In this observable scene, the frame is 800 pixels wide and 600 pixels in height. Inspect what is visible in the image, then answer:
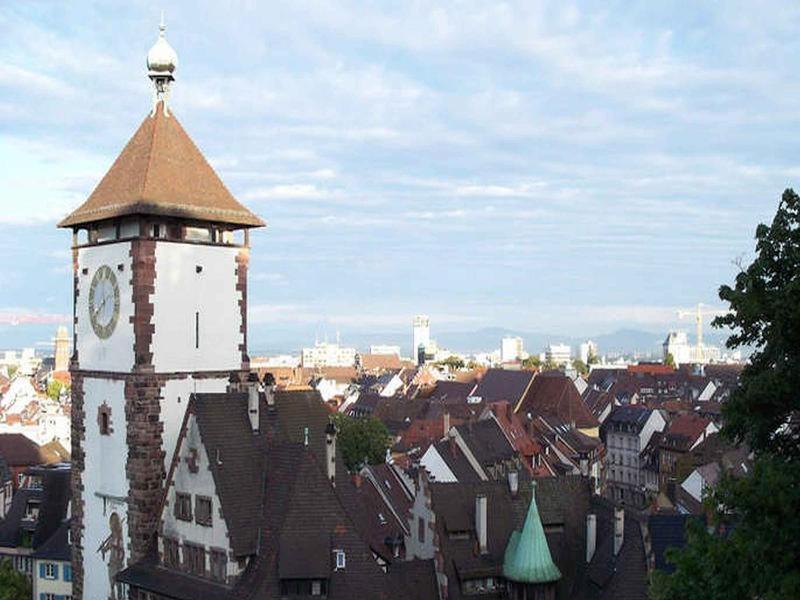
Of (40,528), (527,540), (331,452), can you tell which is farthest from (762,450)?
(40,528)

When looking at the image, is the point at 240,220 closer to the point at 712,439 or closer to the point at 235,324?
the point at 235,324

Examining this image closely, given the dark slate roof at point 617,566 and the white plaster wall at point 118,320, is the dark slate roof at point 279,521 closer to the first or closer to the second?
the white plaster wall at point 118,320

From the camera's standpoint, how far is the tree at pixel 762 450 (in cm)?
1831

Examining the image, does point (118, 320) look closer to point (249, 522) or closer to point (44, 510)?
point (249, 522)

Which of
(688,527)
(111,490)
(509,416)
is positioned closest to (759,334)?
(688,527)

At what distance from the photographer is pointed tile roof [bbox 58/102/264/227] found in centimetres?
3722

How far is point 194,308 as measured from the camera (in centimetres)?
3847

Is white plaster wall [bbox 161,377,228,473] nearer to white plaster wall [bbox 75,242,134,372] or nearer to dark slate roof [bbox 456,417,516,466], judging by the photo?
white plaster wall [bbox 75,242,134,372]

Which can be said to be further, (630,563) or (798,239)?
(630,563)

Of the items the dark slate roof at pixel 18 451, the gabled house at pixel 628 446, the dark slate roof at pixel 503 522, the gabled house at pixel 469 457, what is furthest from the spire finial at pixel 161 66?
the gabled house at pixel 628 446

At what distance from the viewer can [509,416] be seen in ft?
317

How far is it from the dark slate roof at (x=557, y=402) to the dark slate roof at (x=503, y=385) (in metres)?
2.00

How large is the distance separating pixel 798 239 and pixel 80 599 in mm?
30550

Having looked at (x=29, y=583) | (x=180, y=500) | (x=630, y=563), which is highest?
(x=180, y=500)
